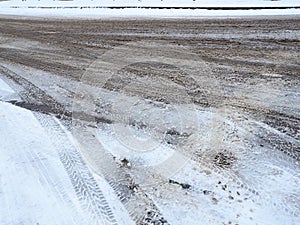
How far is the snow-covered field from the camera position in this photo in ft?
47.5

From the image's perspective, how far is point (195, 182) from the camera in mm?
4297

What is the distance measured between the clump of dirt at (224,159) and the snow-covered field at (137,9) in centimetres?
1044

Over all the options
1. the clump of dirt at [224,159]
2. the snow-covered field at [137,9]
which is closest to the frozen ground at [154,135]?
the clump of dirt at [224,159]

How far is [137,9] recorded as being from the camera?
1691cm

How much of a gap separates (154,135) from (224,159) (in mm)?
1190

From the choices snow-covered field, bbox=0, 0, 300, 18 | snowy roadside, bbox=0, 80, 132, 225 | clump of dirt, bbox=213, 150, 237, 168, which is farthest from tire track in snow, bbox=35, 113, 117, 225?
snow-covered field, bbox=0, 0, 300, 18

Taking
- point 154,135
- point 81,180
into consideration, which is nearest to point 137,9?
point 154,135

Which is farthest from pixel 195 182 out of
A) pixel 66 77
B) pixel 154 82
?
pixel 66 77

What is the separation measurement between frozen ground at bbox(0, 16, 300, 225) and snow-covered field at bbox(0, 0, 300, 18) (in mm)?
5036

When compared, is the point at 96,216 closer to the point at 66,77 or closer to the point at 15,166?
the point at 15,166

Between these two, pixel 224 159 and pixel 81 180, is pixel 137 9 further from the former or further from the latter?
pixel 81 180

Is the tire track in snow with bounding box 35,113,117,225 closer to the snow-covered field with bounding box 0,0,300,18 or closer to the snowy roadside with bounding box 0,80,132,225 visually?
the snowy roadside with bounding box 0,80,132,225

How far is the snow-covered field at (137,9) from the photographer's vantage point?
14.5 meters

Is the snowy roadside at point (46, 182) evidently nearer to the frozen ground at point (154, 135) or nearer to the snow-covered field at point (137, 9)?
the frozen ground at point (154, 135)
